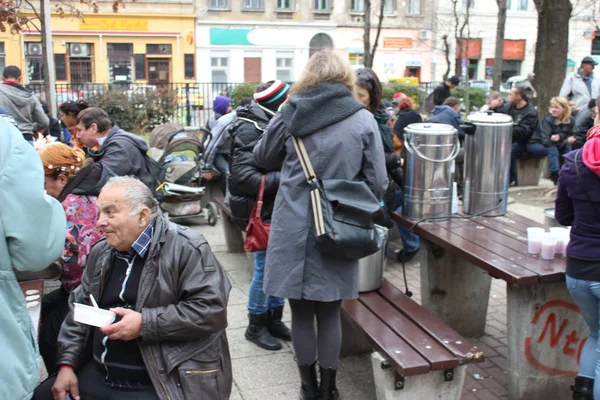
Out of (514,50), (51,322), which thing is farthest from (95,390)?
(514,50)

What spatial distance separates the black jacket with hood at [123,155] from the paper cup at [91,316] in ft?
6.76

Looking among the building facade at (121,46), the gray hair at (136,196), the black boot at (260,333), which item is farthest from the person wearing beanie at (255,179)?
the building facade at (121,46)

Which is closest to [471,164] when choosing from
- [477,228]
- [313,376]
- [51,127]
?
[477,228]

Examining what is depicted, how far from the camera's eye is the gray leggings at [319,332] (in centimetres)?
340

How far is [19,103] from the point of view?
7312 mm

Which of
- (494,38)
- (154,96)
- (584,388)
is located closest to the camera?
(584,388)

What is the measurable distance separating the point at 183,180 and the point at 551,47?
6229 millimetres

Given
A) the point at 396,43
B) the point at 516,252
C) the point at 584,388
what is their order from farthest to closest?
the point at 396,43 < the point at 516,252 < the point at 584,388

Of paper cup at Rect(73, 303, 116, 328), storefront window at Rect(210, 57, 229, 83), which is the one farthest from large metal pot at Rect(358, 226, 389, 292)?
storefront window at Rect(210, 57, 229, 83)

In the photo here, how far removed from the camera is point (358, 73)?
173 inches

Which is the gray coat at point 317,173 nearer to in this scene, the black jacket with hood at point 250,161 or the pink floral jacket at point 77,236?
the black jacket with hood at point 250,161

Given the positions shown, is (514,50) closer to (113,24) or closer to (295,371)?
(113,24)

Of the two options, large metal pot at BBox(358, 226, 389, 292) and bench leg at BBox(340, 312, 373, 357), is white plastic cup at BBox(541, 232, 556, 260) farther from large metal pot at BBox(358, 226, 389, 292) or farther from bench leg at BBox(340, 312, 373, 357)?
bench leg at BBox(340, 312, 373, 357)

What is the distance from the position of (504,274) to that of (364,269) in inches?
36.1
